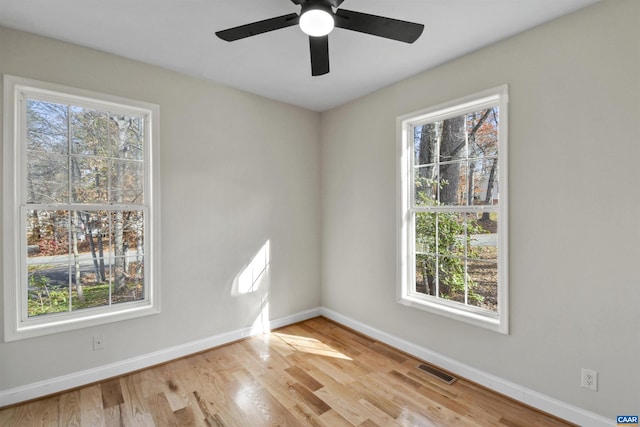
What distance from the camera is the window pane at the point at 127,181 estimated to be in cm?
253

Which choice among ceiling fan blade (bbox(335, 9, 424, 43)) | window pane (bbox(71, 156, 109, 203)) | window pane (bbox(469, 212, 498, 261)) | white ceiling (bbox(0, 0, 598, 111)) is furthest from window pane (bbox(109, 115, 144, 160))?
window pane (bbox(469, 212, 498, 261))

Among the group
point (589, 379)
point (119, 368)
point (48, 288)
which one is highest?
point (48, 288)

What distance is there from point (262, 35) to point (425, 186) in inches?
74.2

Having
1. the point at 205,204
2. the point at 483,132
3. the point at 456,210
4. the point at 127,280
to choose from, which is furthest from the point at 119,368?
the point at 483,132

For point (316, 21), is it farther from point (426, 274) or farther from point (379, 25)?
point (426, 274)

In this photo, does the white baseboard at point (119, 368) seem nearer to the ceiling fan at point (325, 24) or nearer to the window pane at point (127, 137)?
the window pane at point (127, 137)

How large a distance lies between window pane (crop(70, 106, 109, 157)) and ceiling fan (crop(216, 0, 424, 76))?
1509mm

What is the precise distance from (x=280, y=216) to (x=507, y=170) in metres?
2.28

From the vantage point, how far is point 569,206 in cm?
194

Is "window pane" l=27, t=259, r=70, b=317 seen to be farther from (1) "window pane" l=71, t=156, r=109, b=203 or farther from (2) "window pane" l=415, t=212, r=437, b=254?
(2) "window pane" l=415, t=212, r=437, b=254

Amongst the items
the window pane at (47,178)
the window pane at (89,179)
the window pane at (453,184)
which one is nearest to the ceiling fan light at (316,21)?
the window pane at (453,184)

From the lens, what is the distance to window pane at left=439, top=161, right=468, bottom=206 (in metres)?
2.57

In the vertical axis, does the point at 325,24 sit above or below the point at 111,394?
above

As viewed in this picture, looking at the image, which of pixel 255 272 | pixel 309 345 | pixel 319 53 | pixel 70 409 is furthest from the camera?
pixel 255 272
